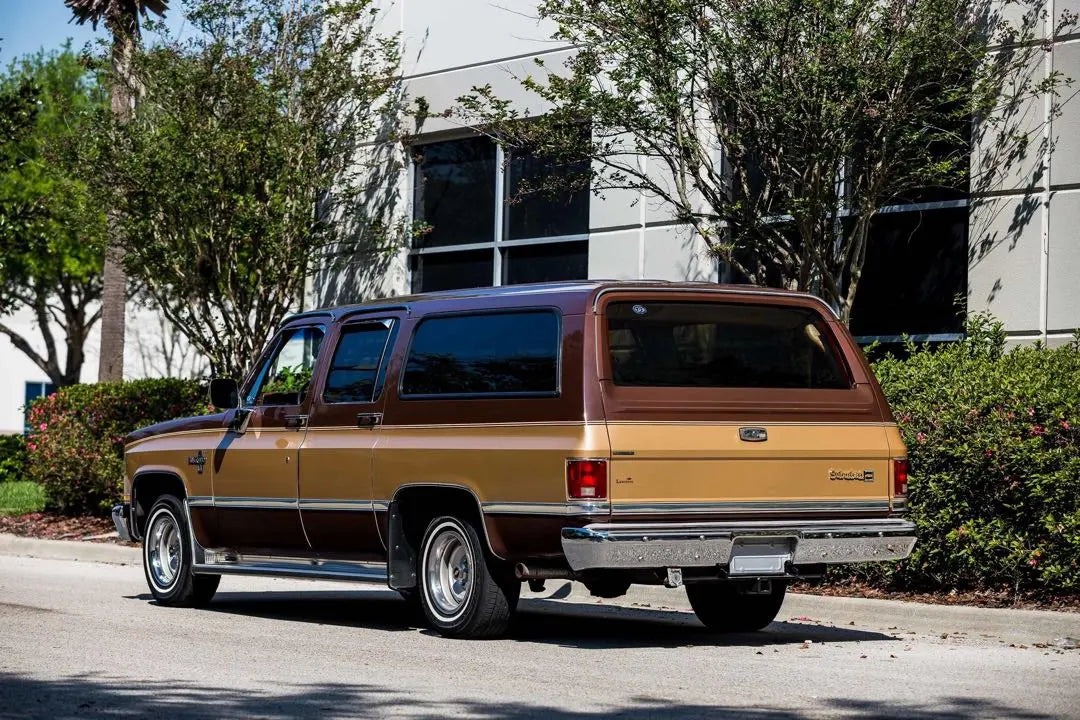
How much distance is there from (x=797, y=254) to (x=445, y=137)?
679 centimetres

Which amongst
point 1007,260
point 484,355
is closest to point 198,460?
point 484,355

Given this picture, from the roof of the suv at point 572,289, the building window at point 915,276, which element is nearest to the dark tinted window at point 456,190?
the building window at point 915,276

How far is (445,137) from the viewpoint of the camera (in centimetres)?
2012

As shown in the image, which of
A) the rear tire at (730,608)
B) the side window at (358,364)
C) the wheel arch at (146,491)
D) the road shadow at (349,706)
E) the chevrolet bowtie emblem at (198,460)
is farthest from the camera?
the wheel arch at (146,491)

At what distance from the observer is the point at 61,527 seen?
764 inches

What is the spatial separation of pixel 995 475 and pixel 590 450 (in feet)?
12.6

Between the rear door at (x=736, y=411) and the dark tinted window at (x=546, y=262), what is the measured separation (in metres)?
8.52

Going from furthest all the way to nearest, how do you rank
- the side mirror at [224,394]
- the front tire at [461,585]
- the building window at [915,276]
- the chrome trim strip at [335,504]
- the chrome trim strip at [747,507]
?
the building window at [915,276] < the side mirror at [224,394] < the chrome trim strip at [335,504] < the front tire at [461,585] < the chrome trim strip at [747,507]

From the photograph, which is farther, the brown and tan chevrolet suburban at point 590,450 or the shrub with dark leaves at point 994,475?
the shrub with dark leaves at point 994,475

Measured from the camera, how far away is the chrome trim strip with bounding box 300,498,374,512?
10336mm

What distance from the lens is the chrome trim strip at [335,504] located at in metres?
10.3

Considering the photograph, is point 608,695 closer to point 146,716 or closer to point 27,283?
point 146,716

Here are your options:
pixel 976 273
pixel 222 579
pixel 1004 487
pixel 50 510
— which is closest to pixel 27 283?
pixel 50 510

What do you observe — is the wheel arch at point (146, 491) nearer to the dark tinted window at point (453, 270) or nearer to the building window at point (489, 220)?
the building window at point (489, 220)
